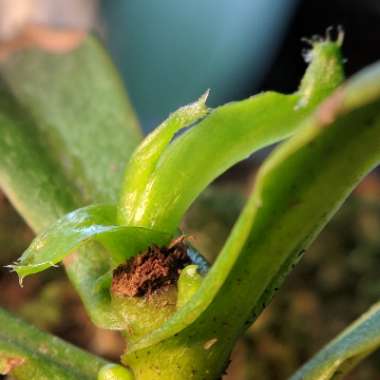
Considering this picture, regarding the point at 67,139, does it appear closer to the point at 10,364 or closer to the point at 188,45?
the point at 10,364

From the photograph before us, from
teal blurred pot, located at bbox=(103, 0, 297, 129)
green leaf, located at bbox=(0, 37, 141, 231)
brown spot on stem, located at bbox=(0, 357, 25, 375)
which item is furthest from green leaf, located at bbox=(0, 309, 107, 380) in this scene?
teal blurred pot, located at bbox=(103, 0, 297, 129)

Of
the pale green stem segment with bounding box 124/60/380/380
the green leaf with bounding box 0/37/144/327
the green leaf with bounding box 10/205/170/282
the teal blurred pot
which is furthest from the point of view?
the teal blurred pot

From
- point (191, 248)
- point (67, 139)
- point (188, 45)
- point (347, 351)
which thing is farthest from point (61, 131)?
point (188, 45)

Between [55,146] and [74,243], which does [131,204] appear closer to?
[74,243]

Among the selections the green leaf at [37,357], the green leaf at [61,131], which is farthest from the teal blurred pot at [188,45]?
the green leaf at [37,357]

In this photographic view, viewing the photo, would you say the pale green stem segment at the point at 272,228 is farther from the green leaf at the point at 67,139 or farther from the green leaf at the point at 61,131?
the green leaf at the point at 61,131

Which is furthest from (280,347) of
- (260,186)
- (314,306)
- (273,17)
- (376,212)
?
(273,17)

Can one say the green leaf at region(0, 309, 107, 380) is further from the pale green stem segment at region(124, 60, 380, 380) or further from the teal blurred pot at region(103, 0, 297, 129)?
the teal blurred pot at region(103, 0, 297, 129)
